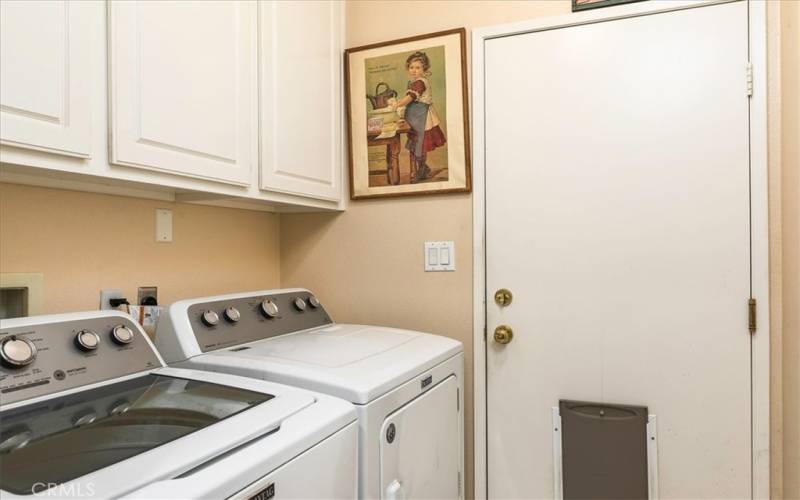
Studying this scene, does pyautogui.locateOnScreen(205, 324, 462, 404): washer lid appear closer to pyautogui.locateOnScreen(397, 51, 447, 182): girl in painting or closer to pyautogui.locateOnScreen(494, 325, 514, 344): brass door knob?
pyautogui.locateOnScreen(494, 325, 514, 344): brass door knob

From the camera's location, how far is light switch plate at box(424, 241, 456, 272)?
190cm

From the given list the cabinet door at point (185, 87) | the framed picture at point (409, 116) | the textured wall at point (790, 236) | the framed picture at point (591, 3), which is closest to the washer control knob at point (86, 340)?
the cabinet door at point (185, 87)

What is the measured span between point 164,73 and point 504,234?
1228 millimetres

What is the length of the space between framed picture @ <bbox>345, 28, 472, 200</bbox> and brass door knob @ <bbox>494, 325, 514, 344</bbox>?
55cm

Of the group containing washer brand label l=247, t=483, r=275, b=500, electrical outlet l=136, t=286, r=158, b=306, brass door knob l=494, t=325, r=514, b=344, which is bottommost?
washer brand label l=247, t=483, r=275, b=500

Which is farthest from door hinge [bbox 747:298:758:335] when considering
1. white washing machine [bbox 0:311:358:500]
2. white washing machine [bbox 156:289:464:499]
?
white washing machine [bbox 0:311:358:500]

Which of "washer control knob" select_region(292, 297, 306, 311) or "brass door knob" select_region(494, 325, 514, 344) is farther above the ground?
"washer control knob" select_region(292, 297, 306, 311)

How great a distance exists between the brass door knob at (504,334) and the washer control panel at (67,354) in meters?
1.15

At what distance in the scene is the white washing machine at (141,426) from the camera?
683 millimetres

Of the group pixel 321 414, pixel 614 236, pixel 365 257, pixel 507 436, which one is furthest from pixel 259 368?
pixel 614 236

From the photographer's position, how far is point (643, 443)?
1640mm

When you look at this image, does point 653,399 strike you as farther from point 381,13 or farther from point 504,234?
point 381,13

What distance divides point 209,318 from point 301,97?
84 cm

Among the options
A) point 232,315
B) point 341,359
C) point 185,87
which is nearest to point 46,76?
point 185,87
